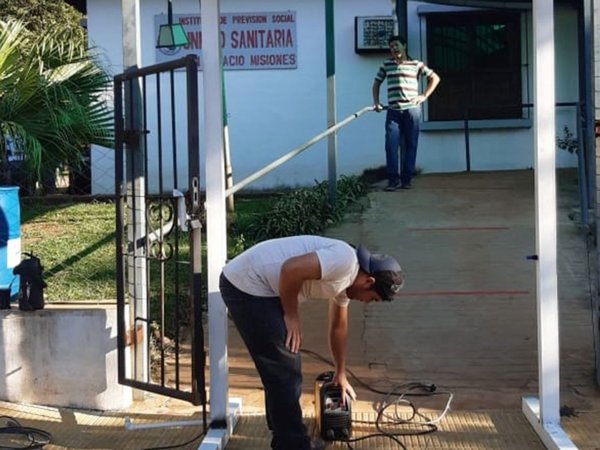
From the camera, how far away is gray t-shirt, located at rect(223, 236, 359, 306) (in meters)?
3.58

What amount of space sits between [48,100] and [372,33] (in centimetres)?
747

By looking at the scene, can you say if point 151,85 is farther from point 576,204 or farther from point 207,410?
point 207,410

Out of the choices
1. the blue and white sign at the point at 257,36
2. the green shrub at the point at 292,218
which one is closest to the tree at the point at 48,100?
the green shrub at the point at 292,218

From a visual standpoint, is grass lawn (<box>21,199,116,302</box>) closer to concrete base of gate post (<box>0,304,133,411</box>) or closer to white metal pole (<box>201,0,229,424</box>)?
concrete base of gate post (<box>0,304,133,411</box>)

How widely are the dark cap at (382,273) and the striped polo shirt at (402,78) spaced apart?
5.94 m

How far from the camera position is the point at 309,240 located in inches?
149

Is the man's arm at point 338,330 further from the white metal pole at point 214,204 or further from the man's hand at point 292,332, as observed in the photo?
the white metal pole at point 214,204

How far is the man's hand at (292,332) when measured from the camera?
3688mm

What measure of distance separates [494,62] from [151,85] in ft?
17.6

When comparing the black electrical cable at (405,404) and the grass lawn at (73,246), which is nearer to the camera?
the black electrical cable at (405,404)

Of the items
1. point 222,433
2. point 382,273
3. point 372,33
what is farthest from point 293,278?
point 372,33

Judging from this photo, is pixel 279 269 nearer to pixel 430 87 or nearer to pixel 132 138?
pixel 132 138

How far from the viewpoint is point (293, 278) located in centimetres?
354

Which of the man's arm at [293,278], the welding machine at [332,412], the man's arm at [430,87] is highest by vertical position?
the man's arm at [430,87]
